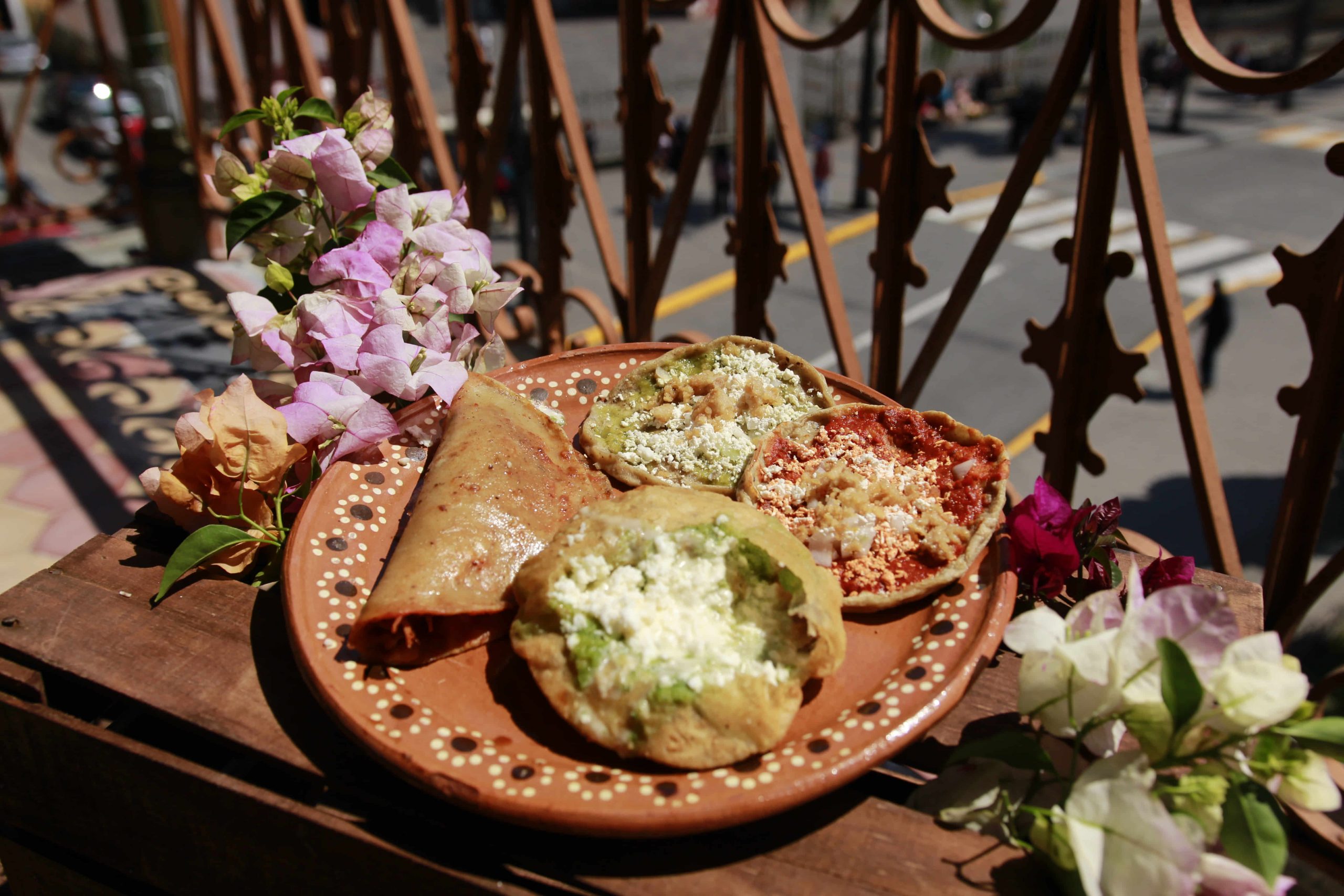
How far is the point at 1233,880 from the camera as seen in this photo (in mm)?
1018

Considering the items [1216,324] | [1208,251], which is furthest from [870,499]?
[1208,251]

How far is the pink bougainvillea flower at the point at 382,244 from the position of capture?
1742 mm

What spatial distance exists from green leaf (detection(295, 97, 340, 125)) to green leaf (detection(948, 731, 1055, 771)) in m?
1.62

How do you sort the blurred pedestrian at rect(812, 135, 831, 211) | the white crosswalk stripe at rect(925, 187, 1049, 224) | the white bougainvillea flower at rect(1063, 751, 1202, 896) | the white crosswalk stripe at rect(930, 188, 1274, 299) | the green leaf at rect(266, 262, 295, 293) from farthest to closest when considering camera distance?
1. the white crosswalk stripe at rect(925, 187, 1049, 224)
2. the blurred pedestrian at rect(812, 135, 831, 211)
3. the white crosswalk stripe at rect(930, 188, 1274, 299)
4. the green leaf at rect(266, 262, 295, 293)
5. the white bougainvillea flower at rect(1063, 751, 1202, 896)

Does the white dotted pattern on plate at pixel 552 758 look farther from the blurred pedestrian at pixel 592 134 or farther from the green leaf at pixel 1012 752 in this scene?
the blurred pedestrian at pixel 592 134

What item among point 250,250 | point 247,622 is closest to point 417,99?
point 247,622

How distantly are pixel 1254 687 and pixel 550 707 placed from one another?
0.89 m

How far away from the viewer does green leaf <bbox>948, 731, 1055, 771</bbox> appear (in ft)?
3.89

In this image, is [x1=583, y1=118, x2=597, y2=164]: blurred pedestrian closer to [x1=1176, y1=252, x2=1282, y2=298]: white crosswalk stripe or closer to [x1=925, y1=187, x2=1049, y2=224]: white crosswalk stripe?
[x1=925, y1=187, x2=1049, y2=224]: white crosswalk stripe

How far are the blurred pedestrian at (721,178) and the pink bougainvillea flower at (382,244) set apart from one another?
13.4m

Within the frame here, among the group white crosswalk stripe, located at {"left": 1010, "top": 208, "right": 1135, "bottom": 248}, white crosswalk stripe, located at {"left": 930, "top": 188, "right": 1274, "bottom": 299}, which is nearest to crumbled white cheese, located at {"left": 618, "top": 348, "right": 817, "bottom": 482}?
white crosswalk stripe, located at {"left": 930, "top": 188, "right": 1274, "bottom": 299}

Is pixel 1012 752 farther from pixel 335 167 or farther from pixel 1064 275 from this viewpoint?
pixel 1064 275

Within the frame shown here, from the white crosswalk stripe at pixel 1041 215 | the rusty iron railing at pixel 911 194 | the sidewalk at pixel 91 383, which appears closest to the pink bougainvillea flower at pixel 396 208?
the rusty iron railing at pixel 911 194

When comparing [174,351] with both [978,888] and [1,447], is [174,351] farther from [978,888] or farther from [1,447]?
[978,888]
